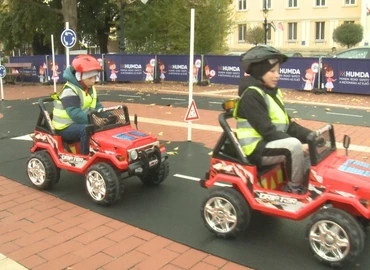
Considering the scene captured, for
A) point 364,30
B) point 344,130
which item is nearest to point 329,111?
point 344,130

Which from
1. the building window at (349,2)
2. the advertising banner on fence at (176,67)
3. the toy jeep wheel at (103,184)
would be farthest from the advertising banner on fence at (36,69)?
the building window at (349,2)

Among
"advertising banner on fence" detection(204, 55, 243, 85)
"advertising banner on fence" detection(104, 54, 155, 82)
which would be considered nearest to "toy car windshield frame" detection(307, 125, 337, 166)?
"advertising banner on fence" detection(204, 55, 243, 85)

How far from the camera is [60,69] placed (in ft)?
72.2

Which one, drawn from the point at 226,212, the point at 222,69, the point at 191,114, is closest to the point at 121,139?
the point at 226,212

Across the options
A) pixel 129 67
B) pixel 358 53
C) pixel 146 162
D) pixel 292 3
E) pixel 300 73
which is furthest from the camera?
pixel 292 3

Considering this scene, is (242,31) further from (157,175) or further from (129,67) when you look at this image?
(157,175)

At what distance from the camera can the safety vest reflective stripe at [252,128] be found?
398 cm

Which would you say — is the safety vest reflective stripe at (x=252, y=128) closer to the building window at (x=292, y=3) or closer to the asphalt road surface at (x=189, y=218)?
the asphalt road surface at (x=189, y=218)

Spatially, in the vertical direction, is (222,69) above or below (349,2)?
below

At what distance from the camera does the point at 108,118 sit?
213 inches

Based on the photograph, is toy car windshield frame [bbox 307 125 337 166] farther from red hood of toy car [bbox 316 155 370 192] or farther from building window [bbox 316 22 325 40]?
A: building window [bbox 316 22 325 40]

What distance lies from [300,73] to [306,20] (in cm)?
4141

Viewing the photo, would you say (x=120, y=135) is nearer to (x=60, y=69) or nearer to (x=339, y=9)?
(x=60, y=69)

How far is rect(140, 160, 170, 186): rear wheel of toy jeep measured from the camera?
5.54 metres
